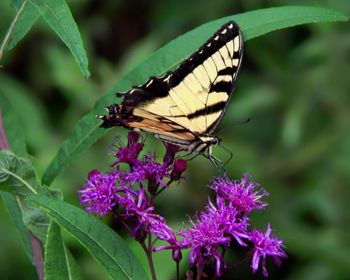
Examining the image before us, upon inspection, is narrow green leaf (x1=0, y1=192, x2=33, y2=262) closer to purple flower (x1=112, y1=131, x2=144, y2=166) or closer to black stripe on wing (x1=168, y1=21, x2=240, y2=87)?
purple flower (x1=112, y1=131, x2=144, y2=166)

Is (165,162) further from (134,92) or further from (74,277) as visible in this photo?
(74,277)

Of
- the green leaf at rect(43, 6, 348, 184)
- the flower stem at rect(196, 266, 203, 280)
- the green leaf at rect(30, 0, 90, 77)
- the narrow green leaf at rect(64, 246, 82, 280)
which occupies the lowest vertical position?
the flower stem at rect(196, 266, 203, 280)

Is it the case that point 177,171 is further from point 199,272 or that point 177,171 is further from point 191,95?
point 199,272

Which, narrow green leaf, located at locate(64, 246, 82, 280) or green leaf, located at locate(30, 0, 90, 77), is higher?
green leaf, located at locate(30, 0, 90, 77)

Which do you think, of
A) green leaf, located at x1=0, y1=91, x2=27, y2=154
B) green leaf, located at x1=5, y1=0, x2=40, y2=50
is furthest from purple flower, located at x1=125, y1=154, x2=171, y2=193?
green leaf, located at x1=5, y1=0, x2=40, y2=50

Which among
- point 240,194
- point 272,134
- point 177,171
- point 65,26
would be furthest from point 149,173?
point 272,134
